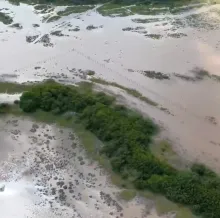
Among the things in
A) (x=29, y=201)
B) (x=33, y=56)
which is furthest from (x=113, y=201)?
(x=33, y=56)

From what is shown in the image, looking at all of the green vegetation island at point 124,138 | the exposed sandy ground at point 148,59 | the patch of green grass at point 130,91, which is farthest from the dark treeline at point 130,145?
the exposed sandy ground at point 148,59

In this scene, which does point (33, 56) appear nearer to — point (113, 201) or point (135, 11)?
point (135, 11)

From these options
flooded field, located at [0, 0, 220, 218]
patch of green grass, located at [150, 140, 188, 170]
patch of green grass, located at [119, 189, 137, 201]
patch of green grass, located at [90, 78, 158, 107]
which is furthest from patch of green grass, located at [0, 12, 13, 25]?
patch of green grass, located at [119, 189, 137, 201]

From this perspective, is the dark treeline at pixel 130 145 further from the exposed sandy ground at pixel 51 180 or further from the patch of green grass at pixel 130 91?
the patch of green grass at pixel 130 91

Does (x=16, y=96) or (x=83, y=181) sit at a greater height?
(x=16, y=96)

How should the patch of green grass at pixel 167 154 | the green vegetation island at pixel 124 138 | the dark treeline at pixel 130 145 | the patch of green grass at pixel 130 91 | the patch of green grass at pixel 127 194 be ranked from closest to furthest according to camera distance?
the dark treeline at pixel 130 145
the green vegetation island at pixel 124 138
the patch of green grass at pixel 127 194
the patch of green grass at pixel 167 154
the patch of green grass at pixel 130 91

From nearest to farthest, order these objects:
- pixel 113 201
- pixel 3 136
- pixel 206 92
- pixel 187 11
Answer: pixel 113 201, pixel 3 136, pixel 206 92, pixel 187 11
